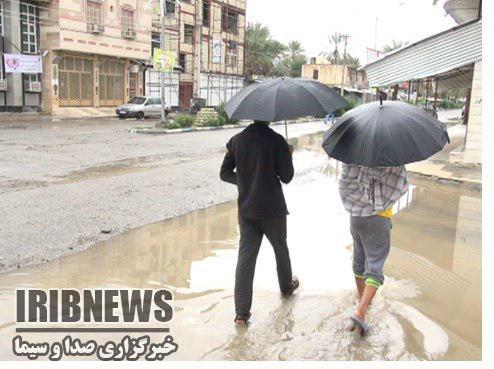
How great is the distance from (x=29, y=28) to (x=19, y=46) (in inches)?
58.4

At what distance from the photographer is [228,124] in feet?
92.7

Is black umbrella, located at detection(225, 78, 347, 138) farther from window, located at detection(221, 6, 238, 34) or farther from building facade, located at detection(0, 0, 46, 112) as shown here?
window, located at detection(221, 6, 238, 34)

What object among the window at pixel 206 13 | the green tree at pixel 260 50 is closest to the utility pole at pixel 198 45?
the window at pixel 206 13

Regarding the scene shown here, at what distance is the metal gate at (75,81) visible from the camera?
105 ft

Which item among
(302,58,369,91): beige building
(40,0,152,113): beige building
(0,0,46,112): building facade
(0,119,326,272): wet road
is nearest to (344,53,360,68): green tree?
(302,58,369,91): beige building

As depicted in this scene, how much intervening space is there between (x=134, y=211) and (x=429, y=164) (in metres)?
8.23

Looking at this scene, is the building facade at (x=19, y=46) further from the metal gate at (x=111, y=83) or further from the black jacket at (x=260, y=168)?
the black jacket at (x=260, y=168)

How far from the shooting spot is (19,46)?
2892 centimetres

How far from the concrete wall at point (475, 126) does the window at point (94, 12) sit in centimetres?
2592

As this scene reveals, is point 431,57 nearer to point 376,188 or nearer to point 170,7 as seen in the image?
point 376,188

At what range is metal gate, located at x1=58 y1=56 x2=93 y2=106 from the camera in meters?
31.9

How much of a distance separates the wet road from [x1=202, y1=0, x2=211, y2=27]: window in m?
30.9

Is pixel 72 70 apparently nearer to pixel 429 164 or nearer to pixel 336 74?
pixel 429 164
